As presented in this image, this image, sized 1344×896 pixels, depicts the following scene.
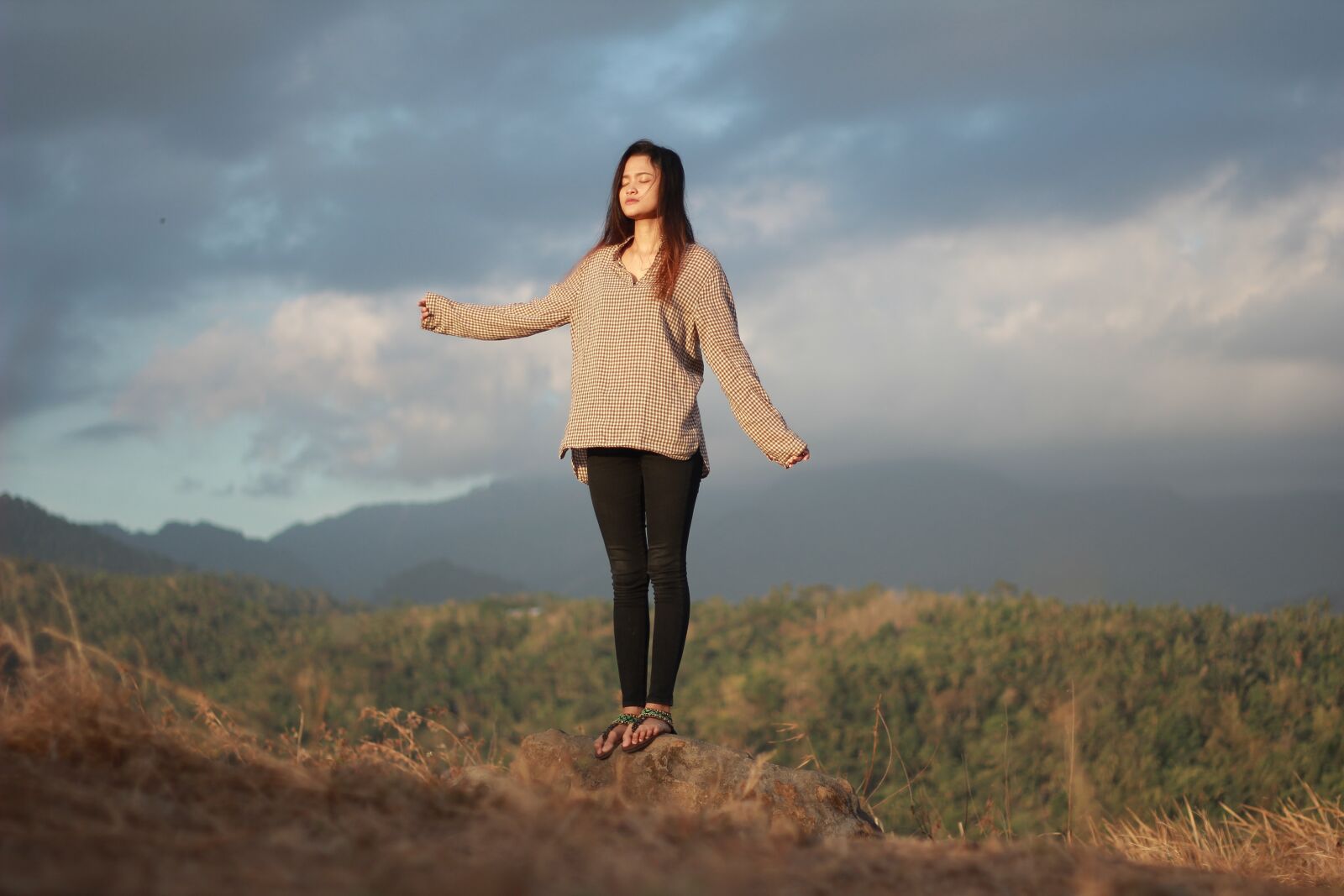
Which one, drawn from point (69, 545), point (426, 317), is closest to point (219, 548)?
point (69, 545)

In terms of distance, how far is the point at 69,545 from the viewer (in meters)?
Result: 30.0

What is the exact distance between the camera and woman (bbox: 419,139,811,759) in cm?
416

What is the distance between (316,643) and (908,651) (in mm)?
10877

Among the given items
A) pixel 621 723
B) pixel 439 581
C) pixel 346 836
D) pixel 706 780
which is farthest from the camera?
pixel 439 581

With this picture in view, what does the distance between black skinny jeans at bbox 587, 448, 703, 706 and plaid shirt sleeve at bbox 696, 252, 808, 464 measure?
0.26 metres

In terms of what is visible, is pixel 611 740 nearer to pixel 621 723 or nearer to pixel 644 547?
pixel 621 723

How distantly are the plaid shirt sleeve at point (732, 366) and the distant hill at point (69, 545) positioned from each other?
27.4 metres

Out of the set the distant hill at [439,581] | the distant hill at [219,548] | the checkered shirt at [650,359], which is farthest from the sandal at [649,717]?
the distant hill at [219,548]

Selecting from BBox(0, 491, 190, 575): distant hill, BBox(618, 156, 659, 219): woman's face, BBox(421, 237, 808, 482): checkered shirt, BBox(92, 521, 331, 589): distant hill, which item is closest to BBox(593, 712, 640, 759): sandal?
BBox(421, 237, 808, 482): checkered shirt

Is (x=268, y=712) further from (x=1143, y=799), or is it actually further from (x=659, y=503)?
(x=659, y=503)

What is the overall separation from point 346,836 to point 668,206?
9.56 ft

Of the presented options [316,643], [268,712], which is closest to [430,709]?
[268,712]

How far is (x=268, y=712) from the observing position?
56.6 ft

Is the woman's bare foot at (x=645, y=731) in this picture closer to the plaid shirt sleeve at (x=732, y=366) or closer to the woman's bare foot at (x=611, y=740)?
the woman's bare foot at (x=611, y=740)
